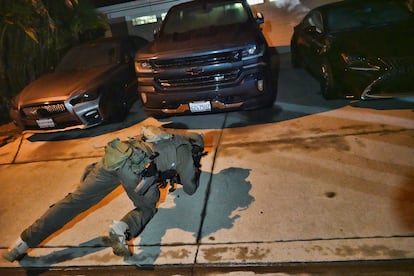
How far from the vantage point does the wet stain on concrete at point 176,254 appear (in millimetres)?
3275

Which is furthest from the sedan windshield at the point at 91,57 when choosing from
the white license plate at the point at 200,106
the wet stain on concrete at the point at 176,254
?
the wet stain on concrete at the point at 176,254

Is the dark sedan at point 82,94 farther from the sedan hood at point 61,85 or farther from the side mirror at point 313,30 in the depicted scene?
the side mirror at point 313,30

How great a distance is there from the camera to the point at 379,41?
17.1 ft

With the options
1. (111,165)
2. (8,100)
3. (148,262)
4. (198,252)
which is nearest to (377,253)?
(198,252)

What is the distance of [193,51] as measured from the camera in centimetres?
516

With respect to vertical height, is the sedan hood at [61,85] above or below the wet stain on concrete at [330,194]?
above

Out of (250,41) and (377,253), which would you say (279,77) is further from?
(377,253)

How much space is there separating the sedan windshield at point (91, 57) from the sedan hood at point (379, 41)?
4.18 meters

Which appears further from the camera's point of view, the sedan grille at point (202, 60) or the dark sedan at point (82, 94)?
the dark sedan at point (82, 94)

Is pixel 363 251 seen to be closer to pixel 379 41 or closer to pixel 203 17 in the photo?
pixel 379 41

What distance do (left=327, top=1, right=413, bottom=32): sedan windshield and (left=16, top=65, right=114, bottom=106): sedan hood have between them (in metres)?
4.18

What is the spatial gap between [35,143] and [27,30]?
331 centimetres

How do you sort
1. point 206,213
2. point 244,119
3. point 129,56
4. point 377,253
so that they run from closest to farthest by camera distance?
point 377,253
point 206,213
point 244,119
point 129,56

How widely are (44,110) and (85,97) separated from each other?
0.72m
